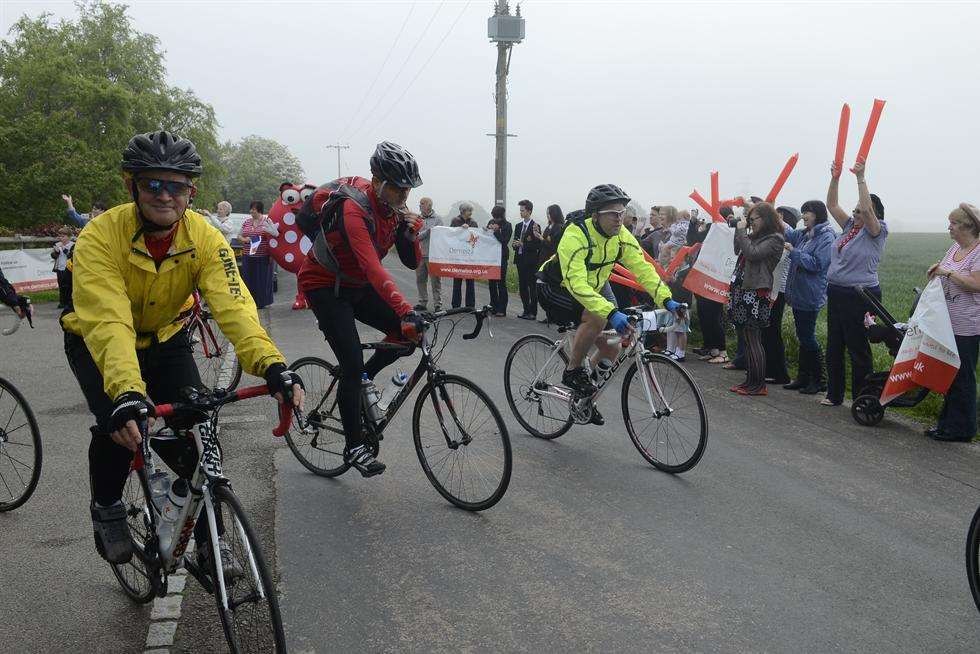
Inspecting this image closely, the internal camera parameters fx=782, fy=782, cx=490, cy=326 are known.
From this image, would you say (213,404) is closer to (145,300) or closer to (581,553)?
(145,300)

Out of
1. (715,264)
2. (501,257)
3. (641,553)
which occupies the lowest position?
(641,553)

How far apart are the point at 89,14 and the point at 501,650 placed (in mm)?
68292

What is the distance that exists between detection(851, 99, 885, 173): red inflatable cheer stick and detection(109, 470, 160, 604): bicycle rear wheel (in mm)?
6822

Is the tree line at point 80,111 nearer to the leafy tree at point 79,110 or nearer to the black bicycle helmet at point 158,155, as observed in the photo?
the leafy tree at point 79,110

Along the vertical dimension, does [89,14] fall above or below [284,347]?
above

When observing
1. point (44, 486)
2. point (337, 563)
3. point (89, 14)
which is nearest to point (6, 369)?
point (44, 486)

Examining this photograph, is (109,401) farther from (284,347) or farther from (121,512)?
(284,347)

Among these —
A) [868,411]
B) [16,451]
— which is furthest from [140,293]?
[868,411]

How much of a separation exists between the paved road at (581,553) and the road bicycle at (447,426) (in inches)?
6.7

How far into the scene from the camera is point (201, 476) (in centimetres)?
294

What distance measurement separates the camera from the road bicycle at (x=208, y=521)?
107 inches

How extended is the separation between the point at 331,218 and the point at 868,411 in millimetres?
5391

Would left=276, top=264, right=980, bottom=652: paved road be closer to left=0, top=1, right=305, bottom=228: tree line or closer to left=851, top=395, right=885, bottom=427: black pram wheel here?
left=851, top=395, right=885, bottom=427: black pram wheel

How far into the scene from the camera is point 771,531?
4.72m
